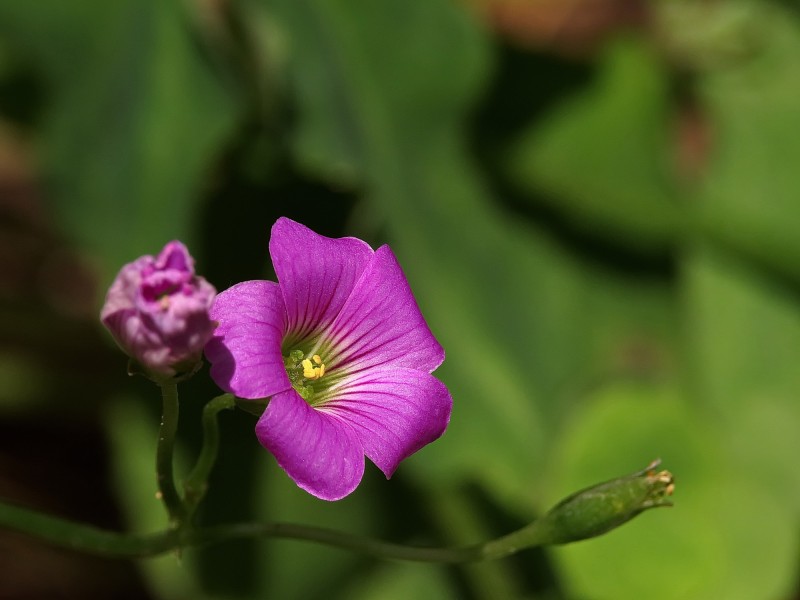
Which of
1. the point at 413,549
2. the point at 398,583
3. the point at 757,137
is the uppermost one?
the point at 757,137

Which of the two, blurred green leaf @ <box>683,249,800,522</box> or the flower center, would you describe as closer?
the flower center

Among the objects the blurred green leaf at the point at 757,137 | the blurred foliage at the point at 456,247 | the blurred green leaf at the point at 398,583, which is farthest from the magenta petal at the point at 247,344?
the blurred green leaf at the point at 757,137

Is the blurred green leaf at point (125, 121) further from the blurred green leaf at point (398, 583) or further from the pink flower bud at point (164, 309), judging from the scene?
the pink flower bud at point (164, 309)

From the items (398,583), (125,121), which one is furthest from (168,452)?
(398,583)

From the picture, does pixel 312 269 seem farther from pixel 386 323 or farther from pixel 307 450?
pixel 307 450

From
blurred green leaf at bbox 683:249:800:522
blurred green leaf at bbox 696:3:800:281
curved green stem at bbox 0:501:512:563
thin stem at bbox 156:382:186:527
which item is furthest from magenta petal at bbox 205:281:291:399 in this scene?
blurred green leaf at bbox 696:3:800:281

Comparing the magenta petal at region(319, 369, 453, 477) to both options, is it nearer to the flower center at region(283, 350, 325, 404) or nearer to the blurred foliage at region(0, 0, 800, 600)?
the flower center at region(283, 350, 325, 404)
